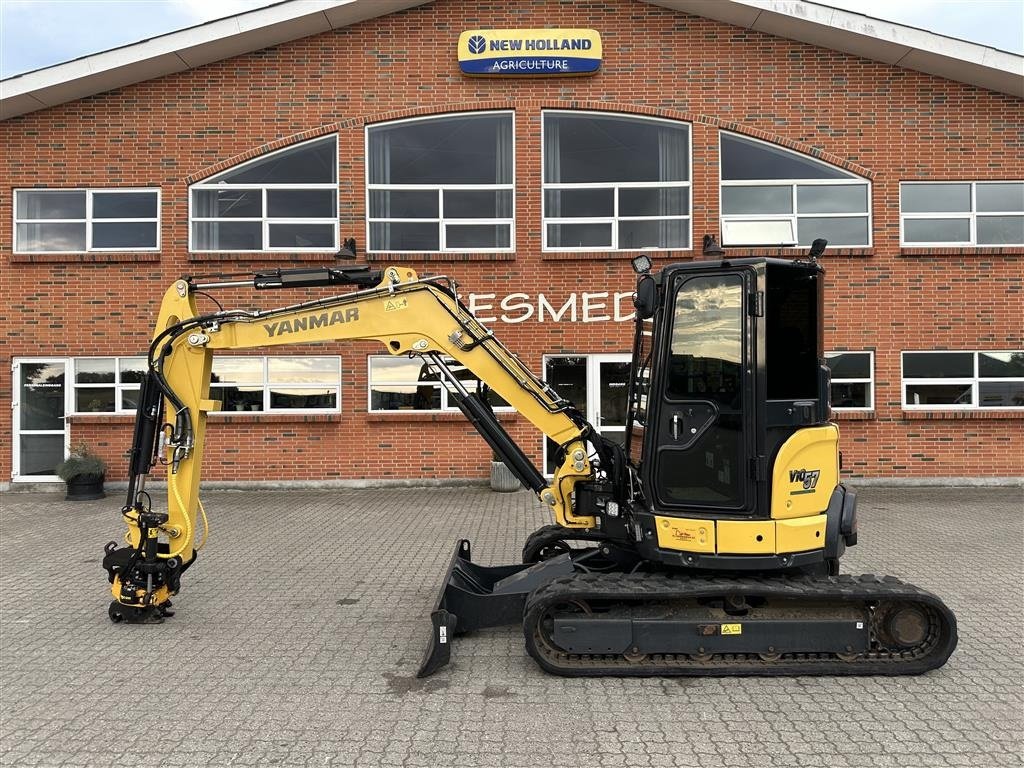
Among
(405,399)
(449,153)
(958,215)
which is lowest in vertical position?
(405,399)

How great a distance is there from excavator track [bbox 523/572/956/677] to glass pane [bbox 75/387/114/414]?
10372mm

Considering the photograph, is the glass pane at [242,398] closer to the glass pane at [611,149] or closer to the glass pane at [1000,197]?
the glass pane at [611,149]

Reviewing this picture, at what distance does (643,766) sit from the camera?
3.30 metres

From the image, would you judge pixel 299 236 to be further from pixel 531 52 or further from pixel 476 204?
pixel 531 52

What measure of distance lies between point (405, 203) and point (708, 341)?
8460 mm

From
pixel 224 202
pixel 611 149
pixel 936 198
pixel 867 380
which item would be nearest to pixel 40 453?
pixel 224 202

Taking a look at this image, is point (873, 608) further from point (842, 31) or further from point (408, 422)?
point (842, 31)

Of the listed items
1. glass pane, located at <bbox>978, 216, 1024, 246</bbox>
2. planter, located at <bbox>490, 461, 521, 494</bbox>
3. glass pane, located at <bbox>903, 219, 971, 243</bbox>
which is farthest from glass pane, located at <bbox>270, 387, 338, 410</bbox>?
glass pane, located at <bbox>978, 216, 1024, 246</bbox>

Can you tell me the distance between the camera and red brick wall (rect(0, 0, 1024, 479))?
37.2ft

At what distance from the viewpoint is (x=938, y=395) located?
11.3m

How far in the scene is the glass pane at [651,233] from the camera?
37.9ft

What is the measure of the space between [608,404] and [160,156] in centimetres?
913

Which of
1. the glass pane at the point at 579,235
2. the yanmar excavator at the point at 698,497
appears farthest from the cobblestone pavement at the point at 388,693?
the glass pane at the point at 579,235

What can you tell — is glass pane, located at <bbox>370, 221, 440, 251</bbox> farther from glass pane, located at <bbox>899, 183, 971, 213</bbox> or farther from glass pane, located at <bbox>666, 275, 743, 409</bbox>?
glass pane, located at <bbox>899, 183, 971, 213</bbox>
